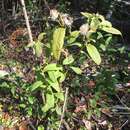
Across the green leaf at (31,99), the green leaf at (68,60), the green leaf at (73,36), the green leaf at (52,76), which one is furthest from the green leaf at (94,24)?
the green leaf at (31,99)

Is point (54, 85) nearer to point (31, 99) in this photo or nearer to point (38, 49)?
point (38, 49)

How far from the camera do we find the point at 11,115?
3.43m

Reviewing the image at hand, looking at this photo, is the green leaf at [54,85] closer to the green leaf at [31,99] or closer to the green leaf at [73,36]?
the green leaf at [73,36]

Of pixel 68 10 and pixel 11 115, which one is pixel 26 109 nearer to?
pixel 11 115

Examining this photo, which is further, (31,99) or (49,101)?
(31,99)

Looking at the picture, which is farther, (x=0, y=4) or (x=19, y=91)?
(x=0, y=4)

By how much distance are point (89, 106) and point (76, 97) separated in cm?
16

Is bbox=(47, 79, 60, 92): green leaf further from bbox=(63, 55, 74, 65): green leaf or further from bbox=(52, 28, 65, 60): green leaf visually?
bbox=(52, 28, 65, 60): green leaf

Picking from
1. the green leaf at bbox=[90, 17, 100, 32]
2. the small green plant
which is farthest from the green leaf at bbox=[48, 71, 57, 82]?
the green leaf at bbox=[90, 17, 100, 32]

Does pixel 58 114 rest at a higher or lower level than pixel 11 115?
higher

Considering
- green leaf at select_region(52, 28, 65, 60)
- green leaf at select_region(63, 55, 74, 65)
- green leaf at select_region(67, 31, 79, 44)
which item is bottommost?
green leaf at select_region(63, 55, 74, 65)

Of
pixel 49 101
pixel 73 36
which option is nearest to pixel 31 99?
pixel 49 101

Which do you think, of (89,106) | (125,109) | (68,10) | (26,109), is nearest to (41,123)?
(26,109)

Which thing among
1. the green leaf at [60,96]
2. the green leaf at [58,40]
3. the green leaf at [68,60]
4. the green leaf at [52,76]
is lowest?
the green leaf at [60,96]
